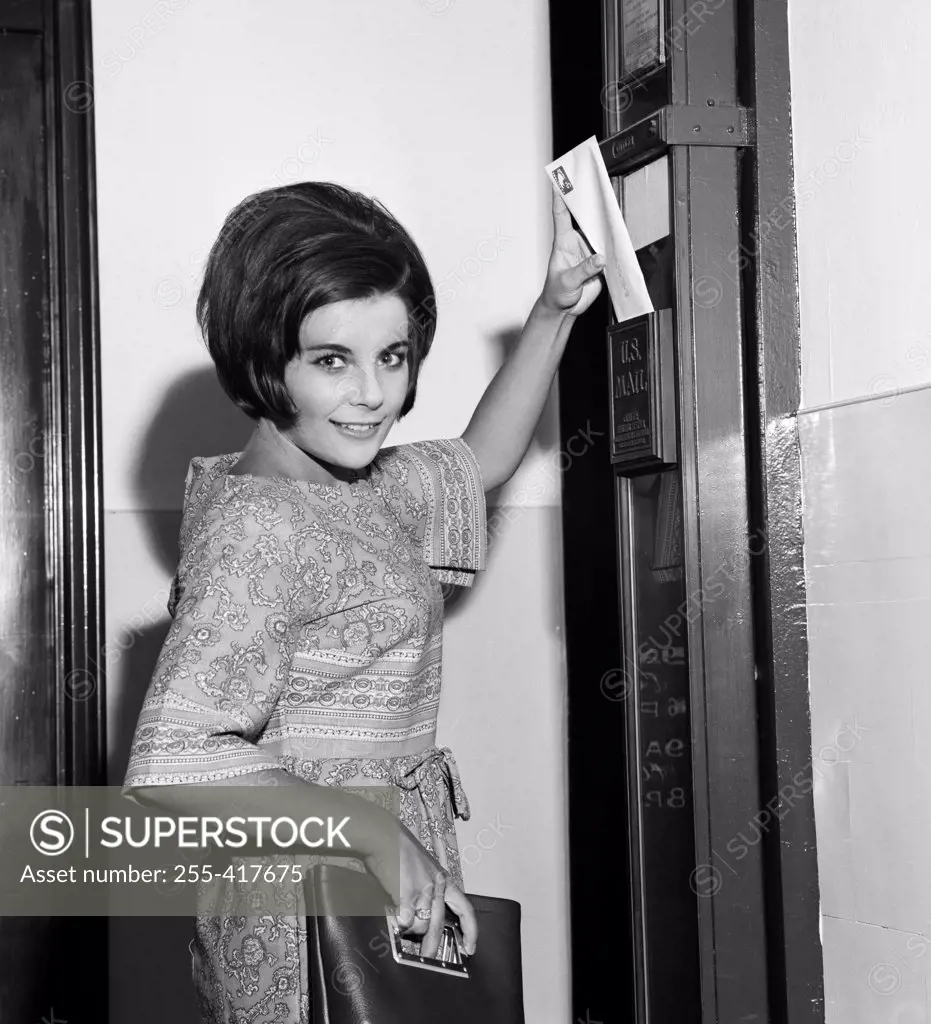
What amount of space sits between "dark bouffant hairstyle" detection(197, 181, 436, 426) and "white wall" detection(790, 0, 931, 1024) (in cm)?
52

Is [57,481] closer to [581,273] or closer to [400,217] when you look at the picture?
[400,217]

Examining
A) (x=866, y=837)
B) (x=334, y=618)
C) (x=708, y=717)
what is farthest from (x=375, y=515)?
(x=866, y=837)

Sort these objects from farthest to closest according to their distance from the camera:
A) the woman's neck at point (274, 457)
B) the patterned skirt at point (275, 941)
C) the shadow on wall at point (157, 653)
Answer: the shadow on wall at point (157, 653) < the woman's neck at point (274, 457) < the patterned skirt at point (275, 941)

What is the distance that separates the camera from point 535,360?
1885 mm

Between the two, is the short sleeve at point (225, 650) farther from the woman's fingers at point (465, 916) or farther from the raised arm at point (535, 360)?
the raised arm at point (535, 360)

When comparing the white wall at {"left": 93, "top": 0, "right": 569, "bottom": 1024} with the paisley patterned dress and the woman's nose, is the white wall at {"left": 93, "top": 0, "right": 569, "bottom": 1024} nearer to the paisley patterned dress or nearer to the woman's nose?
the paisley patterned dress

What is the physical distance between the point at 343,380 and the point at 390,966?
65cm

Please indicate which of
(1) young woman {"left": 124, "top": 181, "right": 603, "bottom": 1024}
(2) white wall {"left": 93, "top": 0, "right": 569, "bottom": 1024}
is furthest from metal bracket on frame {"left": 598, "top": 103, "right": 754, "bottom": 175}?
(2) white wall {"left": 93, "top": 0, "right": 569, "bottom": 1024}

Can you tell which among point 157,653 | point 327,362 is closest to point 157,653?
point 157,653

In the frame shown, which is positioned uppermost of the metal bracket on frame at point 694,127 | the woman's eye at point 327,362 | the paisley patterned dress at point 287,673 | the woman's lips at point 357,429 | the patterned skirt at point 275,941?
the metal bracket on frame at point 694,127

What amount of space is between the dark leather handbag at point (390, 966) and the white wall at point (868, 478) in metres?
0.48

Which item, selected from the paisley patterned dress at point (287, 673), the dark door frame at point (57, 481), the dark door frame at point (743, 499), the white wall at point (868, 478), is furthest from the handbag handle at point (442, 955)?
the dark door frame at point (57, 481)

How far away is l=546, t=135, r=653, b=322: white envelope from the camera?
168 centimetres

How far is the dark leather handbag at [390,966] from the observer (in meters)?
1.24
